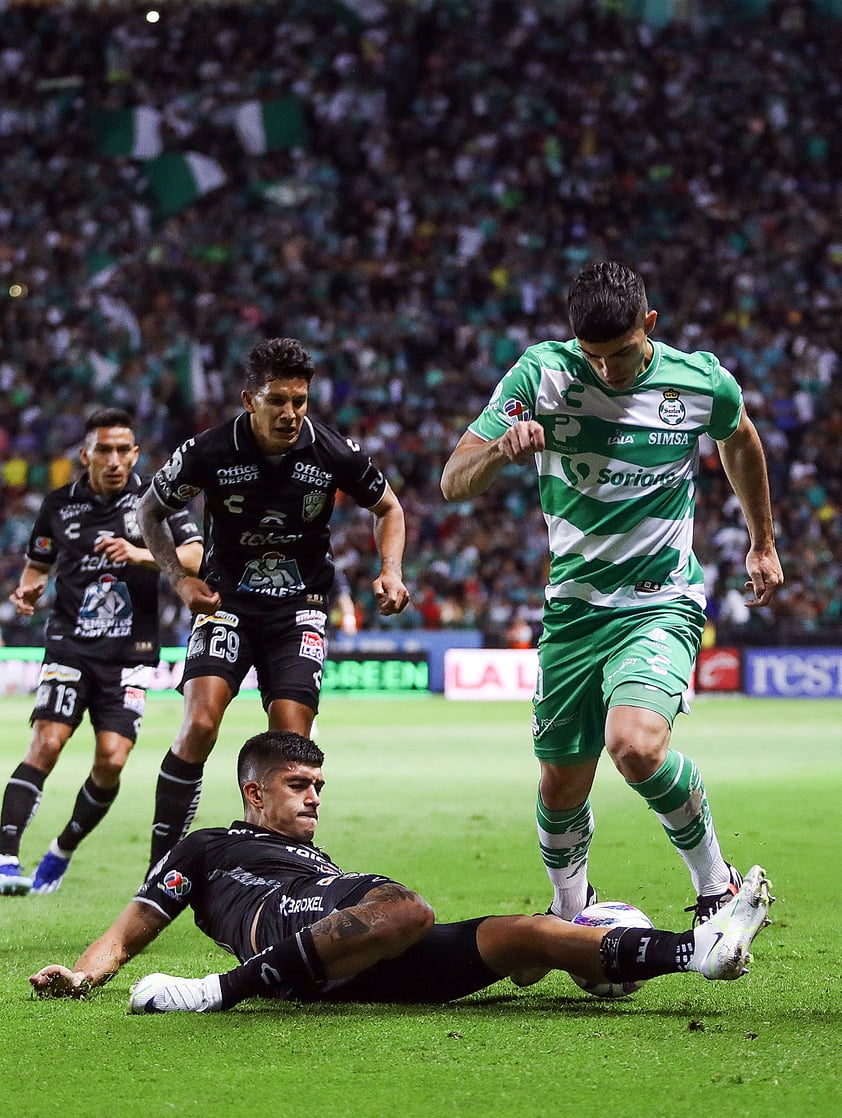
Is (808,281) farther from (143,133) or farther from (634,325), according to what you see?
(634,325)

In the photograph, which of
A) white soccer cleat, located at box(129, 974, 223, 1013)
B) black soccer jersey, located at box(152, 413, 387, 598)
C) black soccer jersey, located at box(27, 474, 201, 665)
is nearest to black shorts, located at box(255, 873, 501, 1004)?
white soccer cleat, located at box(129, 974, 223, 1013)

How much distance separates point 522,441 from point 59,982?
7.41 feet

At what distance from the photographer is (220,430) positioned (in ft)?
22.7

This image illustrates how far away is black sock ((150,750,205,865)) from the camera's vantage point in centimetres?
688

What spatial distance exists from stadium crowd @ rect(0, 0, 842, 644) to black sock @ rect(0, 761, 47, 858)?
65.7 feet

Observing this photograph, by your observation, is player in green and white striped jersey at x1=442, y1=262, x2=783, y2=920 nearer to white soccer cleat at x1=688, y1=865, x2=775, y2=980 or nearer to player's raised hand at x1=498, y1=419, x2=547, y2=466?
player's raised hand at x1=498, y1=419, x2=547, y2=466

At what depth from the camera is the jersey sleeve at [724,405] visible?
566cm

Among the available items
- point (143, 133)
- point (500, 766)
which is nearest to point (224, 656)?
point (500, 766)

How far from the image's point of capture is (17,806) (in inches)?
338

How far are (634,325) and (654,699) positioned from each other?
1232 mm

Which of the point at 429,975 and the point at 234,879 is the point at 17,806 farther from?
the point at 429,975

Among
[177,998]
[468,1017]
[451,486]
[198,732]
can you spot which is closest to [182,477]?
[198,732]

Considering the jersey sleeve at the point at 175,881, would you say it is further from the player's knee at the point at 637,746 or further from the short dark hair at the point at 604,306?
the short dark hair at the point at 604,306

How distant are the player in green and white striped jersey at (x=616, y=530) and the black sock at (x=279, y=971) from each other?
126 centimetres
